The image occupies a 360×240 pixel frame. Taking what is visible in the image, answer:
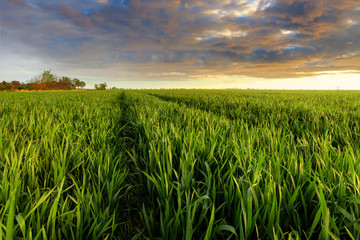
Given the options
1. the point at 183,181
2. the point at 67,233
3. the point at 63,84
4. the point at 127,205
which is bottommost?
the point at 127,205

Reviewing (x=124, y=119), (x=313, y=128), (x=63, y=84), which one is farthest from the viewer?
(x=63, y=84)

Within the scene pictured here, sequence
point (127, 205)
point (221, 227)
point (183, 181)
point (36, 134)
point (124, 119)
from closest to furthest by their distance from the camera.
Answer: point (221, 227) → point (183, 181) → point (127, 205) → point (36, 134) → point (124, 119)

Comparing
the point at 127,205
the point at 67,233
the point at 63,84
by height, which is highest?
the point at 63,84

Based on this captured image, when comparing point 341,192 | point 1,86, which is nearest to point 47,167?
point 341,192

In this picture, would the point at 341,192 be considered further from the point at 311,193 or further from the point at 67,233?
the point at 67,233

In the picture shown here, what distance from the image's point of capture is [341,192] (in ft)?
3.94

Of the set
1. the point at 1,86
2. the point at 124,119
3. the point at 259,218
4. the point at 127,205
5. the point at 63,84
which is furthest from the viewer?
the point at 63,84

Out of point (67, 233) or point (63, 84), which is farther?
point (63, 84)

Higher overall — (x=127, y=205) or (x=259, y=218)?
(x=259, y=218)

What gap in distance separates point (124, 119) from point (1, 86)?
75.8m

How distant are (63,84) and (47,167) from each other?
10145 centimetres

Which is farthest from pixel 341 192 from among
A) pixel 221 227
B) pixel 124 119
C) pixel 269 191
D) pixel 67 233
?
pixel 124 119

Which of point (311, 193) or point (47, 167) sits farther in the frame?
point (47, 167)

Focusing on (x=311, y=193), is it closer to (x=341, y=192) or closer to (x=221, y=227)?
→ (x=341, y=192)
